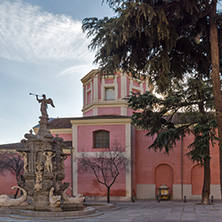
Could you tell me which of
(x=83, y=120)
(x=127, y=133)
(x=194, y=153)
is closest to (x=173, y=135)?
(x=194, y=153)

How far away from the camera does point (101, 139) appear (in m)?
32.3

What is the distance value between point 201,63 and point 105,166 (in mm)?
17945

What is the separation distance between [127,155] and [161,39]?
1892 cm

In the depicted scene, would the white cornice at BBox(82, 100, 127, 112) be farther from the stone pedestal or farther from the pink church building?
the stone pedestal

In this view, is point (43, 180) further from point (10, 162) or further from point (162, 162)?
point (162, 162)

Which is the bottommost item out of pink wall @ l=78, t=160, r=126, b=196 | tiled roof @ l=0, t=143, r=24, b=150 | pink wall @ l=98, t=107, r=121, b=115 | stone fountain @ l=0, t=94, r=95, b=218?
pink wall @ l=78, t=160, r=126, b=196

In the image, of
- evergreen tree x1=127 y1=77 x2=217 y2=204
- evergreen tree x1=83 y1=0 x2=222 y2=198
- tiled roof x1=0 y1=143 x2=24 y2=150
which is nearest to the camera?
evergreen tree x1=83 y1=0 x2=222 y2=198

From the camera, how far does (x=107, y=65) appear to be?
1316 centimetres

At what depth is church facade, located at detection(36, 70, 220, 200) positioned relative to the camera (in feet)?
102

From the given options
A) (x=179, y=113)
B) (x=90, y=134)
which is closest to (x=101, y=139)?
(x=90, y=134)

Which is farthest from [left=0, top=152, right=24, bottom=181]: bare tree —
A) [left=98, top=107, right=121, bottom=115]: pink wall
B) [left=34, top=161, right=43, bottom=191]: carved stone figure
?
[left=34, top=161, right=43, bottom=191]: carved stone figure

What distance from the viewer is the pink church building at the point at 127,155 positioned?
31.1m

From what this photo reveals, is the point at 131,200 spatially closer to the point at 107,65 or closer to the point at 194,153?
the point at 194,153

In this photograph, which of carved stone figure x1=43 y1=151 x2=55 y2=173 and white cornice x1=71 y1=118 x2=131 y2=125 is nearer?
carved stone figure x1=43 y1=151 x2=55 y2=173
